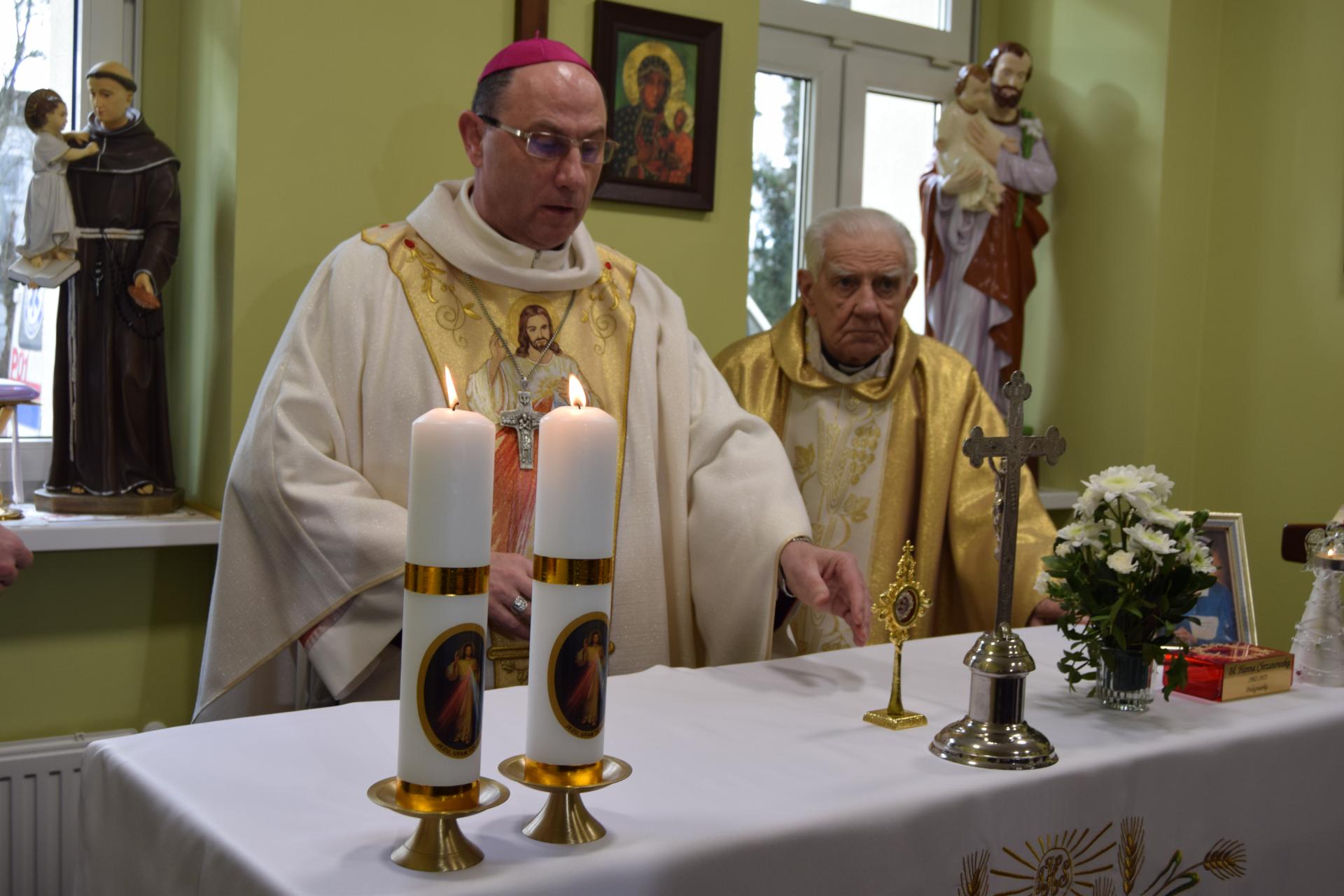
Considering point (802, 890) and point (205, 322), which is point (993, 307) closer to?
point (205, 322)

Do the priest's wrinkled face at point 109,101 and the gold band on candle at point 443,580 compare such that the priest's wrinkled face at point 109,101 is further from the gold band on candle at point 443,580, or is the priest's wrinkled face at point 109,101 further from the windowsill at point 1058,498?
the windowsill at point 1058,498

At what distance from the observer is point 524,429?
2.85m

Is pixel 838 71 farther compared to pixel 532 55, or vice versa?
Result: pixel 838 71

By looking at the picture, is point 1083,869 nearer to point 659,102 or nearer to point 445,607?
point 445,607

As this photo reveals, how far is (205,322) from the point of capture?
3.55 m

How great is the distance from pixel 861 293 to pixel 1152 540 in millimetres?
1701

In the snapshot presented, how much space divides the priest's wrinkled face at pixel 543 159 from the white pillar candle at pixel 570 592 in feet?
5.93

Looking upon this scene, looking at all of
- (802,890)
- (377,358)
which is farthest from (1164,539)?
(377,358)

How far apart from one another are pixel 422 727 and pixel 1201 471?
15.8 feet

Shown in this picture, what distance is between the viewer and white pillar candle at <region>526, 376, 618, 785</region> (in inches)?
45.3

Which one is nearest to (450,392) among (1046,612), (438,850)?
(438,850)

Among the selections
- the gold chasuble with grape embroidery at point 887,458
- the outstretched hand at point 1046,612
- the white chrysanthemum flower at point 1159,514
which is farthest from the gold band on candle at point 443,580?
the gold chasuble with grape embroidery at point 887,458

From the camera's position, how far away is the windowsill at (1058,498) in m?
5.19

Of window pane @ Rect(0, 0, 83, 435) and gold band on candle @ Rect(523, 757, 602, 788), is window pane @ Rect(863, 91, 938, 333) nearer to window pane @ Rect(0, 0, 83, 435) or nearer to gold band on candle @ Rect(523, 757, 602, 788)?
window pane @ Rect(0, 0, 83, 435)
